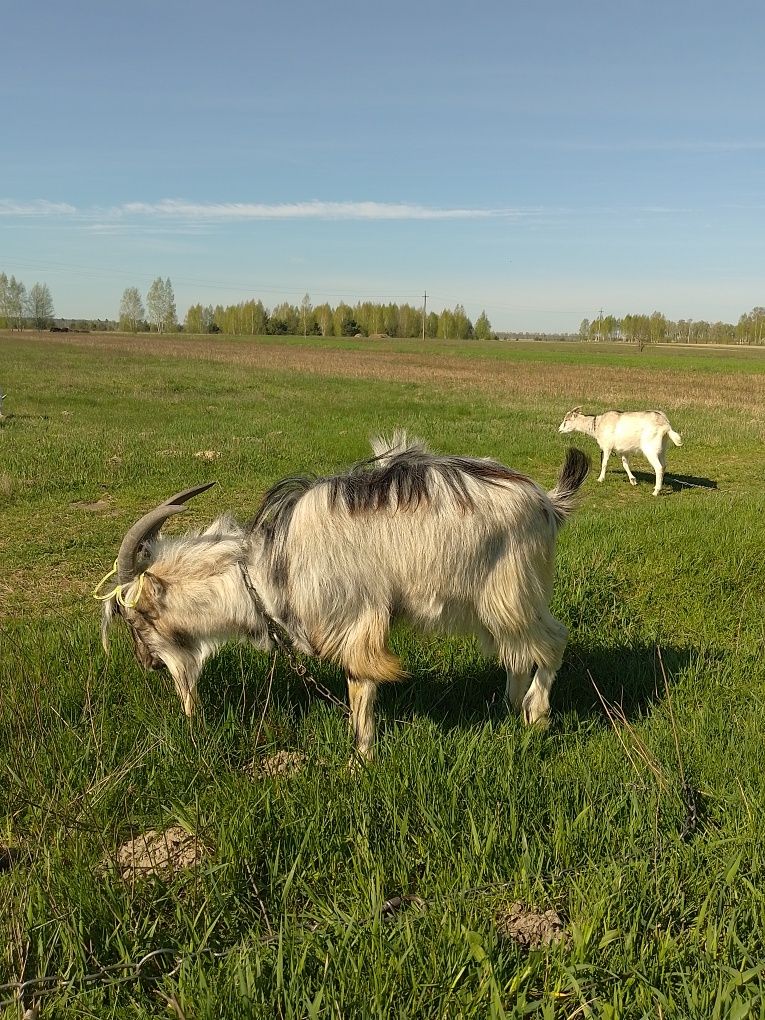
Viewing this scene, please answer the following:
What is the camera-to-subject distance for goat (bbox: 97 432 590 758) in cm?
377

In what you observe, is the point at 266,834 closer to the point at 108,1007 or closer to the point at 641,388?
the point at 108,1007

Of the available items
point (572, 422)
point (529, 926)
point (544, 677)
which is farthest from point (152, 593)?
point (572, 422)

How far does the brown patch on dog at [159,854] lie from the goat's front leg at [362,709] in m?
1.04

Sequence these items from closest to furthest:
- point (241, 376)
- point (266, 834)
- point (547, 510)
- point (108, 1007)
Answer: point (108, 1007) → point (266, 834) → point (547, 510) → point (241, 376)

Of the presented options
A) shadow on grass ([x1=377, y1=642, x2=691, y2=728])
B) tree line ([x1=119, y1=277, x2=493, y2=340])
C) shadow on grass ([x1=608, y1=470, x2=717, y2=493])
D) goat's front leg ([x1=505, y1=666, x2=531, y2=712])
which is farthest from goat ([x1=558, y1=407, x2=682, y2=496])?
tree line ([x1=119, y1=277, x2=493, y2=340])

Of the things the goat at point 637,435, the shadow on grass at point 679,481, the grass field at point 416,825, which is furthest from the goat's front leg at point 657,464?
the grass field at point 416,825

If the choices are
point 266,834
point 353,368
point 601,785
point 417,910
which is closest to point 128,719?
point 266,834

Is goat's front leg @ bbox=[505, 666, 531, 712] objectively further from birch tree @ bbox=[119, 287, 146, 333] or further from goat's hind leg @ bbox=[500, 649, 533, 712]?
birch tree @ bbox=[119, 287, 146, 333]

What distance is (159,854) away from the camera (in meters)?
3.00

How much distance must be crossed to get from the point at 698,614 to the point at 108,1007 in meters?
5.27

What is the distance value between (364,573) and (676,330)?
174926mm

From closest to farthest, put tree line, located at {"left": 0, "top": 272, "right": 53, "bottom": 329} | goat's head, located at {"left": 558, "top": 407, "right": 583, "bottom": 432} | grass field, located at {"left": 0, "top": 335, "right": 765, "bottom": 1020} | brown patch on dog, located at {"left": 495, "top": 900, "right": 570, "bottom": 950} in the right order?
grass field, located at {"left": 0, "top": 335, "right": 765, "bottom": 1020}, brown patch on dog, located at {"left": 495, "top": 900, "right": 570, "bottom": 950}, goat's head, located at {"left": 558, "top": 407, "right": 583, "bottom": 432}, tree line, located at {"left": 0, "top": 272, "right": 53, "bottom": 329}

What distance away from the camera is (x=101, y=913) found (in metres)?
2.55

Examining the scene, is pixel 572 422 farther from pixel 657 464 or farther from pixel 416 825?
pixel 416 825
